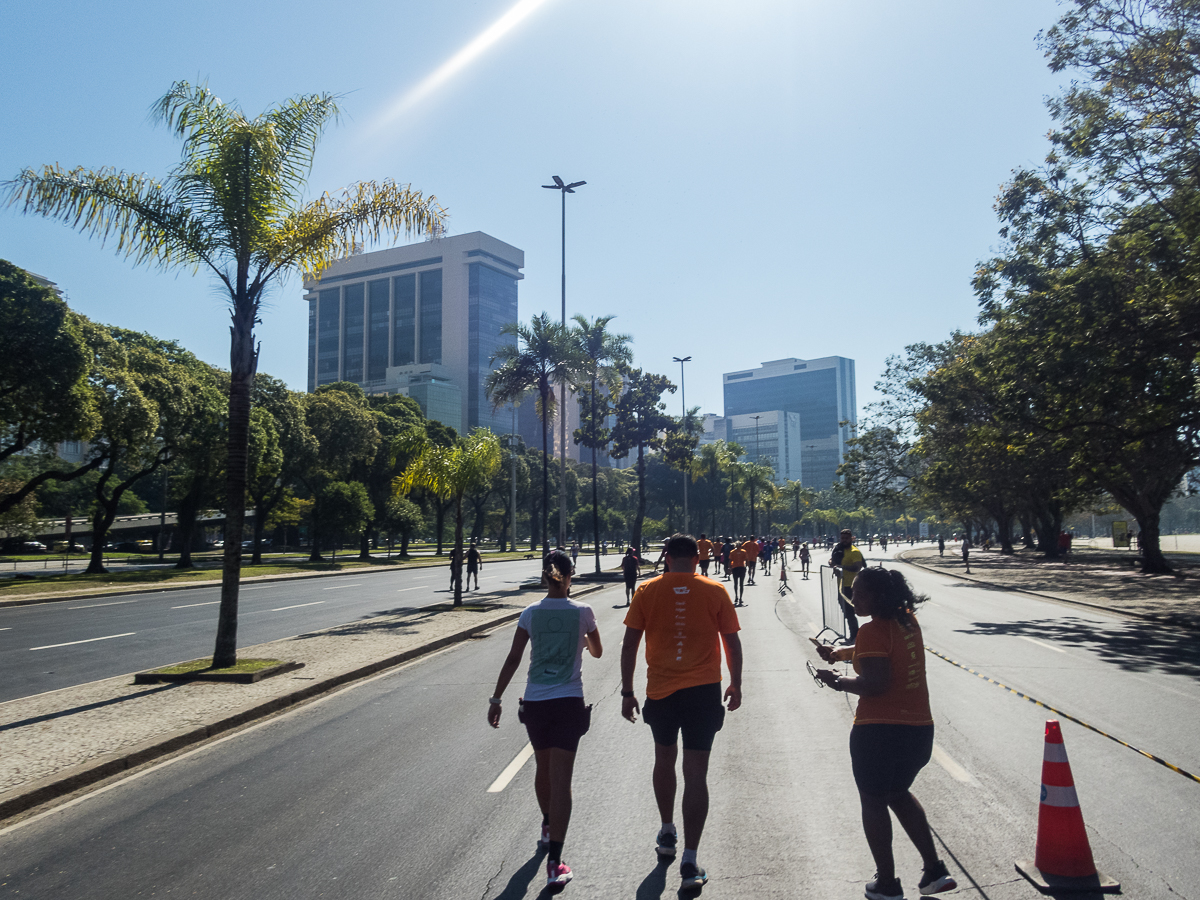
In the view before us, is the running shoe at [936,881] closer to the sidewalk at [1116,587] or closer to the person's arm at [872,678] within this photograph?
the person's arm at [872,678]

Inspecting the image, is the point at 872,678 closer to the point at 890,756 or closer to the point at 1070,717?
the point at 890,756

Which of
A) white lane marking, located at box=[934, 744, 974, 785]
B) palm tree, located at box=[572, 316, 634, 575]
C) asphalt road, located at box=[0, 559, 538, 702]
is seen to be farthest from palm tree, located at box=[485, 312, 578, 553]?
white lane marking, located at box=[934, 744, 974, 785]

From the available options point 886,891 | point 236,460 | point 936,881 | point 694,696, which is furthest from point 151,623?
point 936,881

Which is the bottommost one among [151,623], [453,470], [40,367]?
[151,623]

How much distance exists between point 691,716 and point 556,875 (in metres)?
1.04

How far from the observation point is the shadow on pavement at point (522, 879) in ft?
13.7

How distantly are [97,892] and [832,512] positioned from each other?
15272 centimetres

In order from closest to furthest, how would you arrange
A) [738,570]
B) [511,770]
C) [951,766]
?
[951,766] < [511,770] < [738,570]

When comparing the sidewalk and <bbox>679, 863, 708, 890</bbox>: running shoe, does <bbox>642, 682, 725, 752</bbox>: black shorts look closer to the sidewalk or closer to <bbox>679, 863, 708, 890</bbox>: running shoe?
<bbox>679, 863, 708, 890</bbox>: running shoe

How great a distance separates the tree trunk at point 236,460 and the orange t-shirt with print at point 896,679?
29.5 ft

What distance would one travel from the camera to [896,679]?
390cm

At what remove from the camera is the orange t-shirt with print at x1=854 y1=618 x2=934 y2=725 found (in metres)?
3.89

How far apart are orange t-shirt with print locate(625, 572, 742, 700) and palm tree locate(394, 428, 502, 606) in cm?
1620

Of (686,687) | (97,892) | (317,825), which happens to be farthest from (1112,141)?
(97,892)
